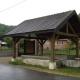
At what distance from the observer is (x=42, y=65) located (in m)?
15.9

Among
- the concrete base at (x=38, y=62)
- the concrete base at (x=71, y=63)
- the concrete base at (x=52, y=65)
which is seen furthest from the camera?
the concrete base at (x=71, y=63)

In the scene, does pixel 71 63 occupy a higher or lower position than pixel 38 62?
lower

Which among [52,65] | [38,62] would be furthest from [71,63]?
[38,62]

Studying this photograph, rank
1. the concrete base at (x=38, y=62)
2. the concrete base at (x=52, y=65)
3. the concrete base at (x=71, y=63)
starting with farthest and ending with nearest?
the concrete base at (x=71, y=63)
the concrete base at (x=38, y=62)
the concrete base at (x=52, y=65)

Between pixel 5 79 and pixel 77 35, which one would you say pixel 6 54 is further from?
pixel 5 79

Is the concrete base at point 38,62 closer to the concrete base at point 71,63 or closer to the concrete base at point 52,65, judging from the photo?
the concrete base at point 52,65

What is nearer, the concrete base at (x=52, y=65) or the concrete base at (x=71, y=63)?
the concrete base at (x=52, y=65)

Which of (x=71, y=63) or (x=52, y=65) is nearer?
(x=52, y=65)

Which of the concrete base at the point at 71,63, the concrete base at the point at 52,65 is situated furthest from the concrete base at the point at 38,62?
the concrete base at the point at 71,63

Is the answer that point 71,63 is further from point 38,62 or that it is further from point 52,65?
point 38,62

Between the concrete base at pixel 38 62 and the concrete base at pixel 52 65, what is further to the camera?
the concrete base at pixel 38 62

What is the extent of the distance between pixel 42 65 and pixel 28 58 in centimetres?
246

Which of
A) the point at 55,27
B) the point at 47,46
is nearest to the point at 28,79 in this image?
the point at 55,27

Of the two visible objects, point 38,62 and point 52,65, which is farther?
point 38,62
